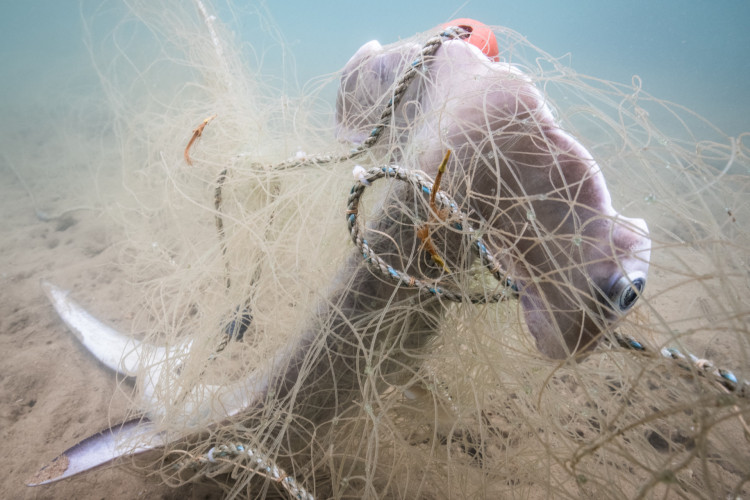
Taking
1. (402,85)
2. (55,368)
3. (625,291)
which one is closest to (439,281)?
(625,291)

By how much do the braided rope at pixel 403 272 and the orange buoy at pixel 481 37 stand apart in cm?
56

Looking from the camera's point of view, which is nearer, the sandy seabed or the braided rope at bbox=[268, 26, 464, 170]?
the braided rope at bbox=[268, 26, 464, 170]

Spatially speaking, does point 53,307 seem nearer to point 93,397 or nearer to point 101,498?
point 93,397

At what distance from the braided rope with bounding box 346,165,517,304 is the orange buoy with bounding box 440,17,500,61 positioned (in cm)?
56

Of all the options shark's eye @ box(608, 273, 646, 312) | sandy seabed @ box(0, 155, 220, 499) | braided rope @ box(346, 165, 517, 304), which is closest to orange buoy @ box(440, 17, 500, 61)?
braided rope @ box(346, 165, 517, 304)

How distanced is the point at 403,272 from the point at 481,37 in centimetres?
81

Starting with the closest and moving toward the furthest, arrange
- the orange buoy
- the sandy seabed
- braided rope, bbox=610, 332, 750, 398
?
braided rope, bbox=610, 332, 750, 398 < the orange buoy < the sandy seabed

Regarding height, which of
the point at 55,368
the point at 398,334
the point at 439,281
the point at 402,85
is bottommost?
the point at 55,368

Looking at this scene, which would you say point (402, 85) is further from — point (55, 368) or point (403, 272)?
point (55, 368)

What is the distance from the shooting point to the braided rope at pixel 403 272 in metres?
1.00

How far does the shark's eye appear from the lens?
862 mm

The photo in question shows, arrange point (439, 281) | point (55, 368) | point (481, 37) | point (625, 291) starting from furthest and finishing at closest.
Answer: point (55, 368)
point (481, 37)
point (439, 281)
point (625, 291)

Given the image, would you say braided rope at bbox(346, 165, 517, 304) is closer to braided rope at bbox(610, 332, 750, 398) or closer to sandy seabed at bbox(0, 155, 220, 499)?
braided rope at bbox(610, 332, 750, 398)

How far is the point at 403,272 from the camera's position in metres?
1.13
